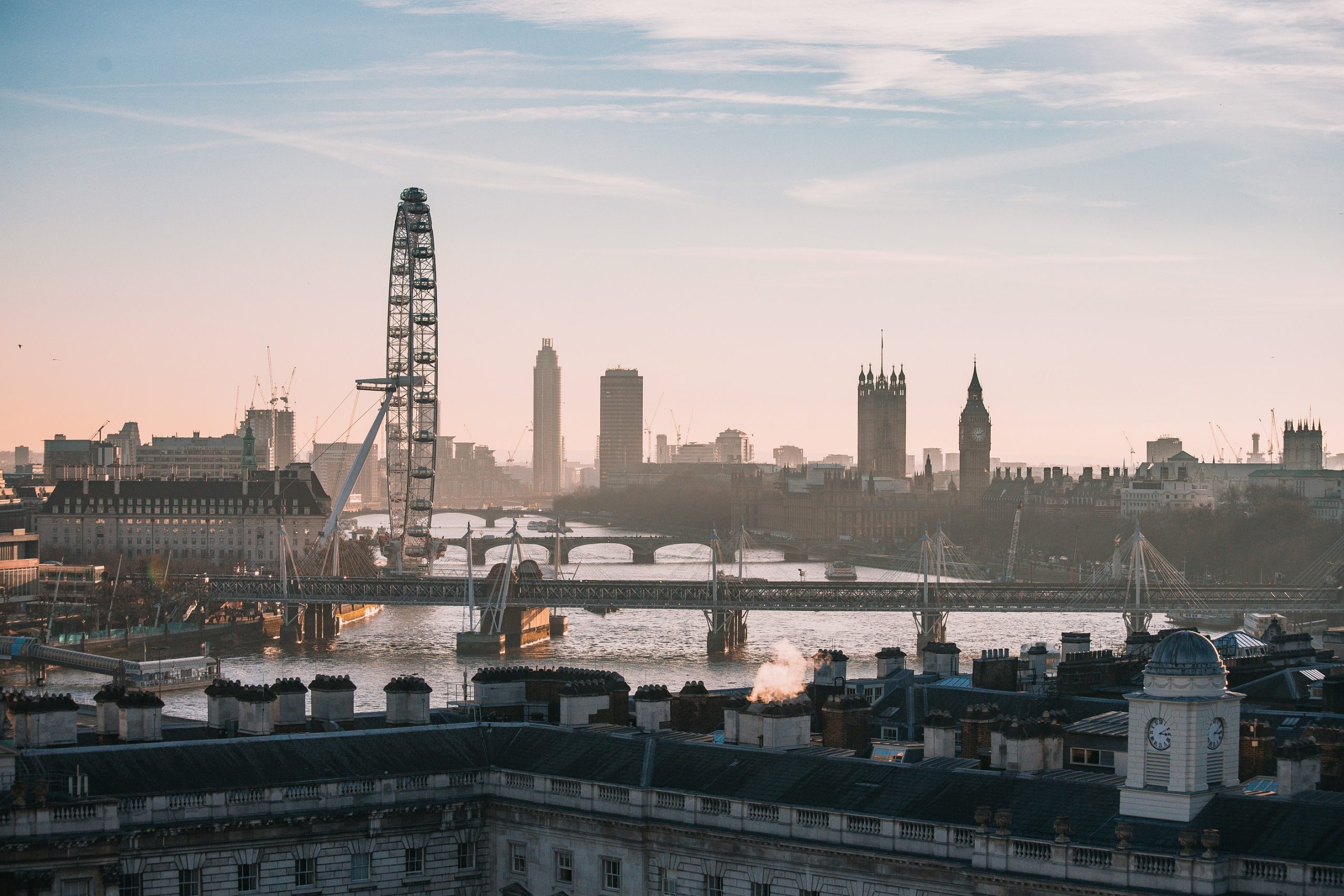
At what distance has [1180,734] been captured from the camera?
903 inches

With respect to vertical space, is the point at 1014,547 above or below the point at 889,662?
above

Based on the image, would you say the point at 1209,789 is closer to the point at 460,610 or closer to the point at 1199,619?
the point at 1199,619

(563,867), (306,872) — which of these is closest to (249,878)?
(306,872)

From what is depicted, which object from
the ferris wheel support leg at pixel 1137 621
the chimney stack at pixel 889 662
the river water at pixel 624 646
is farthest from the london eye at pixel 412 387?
the chimney stack at pixel 889 662

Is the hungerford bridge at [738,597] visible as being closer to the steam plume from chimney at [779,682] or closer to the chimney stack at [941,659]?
the chimney stack at [941,659]

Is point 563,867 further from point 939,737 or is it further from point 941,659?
point 941,659

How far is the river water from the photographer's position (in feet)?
257

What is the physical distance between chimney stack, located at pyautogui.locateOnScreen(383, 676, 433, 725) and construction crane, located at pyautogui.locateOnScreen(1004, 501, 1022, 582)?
115863 millimetres

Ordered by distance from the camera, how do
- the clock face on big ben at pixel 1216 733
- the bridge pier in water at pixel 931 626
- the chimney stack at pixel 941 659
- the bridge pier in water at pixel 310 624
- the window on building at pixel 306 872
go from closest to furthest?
the clock face on big ben at pixel 1216 733 → the window on building at pixel 306 872 → the chimney stack at pixel 941 659 → the bridge pier in water at pixel 931 626 → the bridge pier in water at pixel 310 624

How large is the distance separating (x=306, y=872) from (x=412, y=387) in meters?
112

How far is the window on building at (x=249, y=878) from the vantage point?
84.1ft

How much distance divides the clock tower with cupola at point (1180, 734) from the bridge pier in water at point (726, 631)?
69.6 metres

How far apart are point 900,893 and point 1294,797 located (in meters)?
4.38

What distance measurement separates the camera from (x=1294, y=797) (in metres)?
23.2
